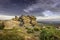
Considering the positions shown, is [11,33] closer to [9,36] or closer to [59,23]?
[9,36]

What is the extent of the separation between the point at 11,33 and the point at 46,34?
760 cm

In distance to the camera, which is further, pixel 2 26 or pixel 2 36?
pixel 2 26

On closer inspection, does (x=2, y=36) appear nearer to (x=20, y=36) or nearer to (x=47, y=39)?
(x=20, y=36)

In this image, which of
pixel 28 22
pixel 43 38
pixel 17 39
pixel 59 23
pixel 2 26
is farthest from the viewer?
pixel 59 23

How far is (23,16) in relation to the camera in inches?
3041

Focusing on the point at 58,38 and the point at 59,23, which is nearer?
the point at 58,38

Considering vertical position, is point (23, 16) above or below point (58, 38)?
above

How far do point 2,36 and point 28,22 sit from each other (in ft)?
110

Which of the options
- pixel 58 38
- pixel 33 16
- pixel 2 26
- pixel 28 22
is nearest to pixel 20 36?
pixel 58 38

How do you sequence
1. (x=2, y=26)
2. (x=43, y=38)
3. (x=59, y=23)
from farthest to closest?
1. (x=59, y=23)
2. (x=2, y=26)
3. (x=43, y=38)

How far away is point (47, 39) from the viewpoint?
140ft

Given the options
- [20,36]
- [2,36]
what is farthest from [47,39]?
[2,36]

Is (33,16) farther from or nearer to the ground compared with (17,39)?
farther from the ground

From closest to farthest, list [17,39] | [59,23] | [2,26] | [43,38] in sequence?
[17,39] < [43,38] < [2,26] < [59,23]
